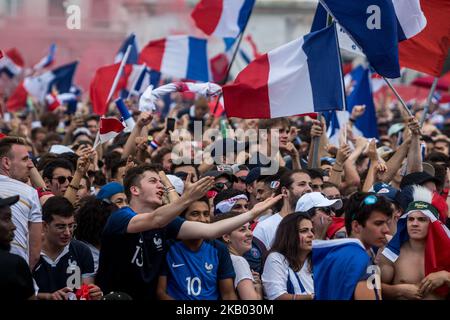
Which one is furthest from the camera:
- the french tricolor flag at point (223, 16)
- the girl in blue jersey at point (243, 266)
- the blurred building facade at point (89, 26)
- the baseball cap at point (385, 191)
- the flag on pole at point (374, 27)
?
the blurred building facade at point (89, 26)

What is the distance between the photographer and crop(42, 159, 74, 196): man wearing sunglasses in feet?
32.6

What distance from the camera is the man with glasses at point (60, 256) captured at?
767cm

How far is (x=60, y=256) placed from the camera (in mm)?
7832

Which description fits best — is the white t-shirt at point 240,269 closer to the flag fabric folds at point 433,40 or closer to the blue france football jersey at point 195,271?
the blue france football jersey at point 195,271

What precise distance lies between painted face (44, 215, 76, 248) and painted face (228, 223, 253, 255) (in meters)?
1.12

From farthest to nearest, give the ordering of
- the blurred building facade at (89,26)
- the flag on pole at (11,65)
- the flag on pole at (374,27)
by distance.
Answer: the blurred building facade at (89,26) < the flag on pole at (11,65) < the flag on pole at (374,27)

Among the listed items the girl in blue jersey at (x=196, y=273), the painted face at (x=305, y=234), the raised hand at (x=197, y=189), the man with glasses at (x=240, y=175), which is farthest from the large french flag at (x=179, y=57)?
the raised hand at (x=197, y=189)

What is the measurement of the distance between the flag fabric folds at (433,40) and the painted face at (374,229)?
4.25m

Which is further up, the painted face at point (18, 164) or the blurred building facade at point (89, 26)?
the blurred building facade at point (89, 26)

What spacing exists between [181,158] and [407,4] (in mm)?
2720

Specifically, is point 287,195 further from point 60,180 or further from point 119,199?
point 60,180
